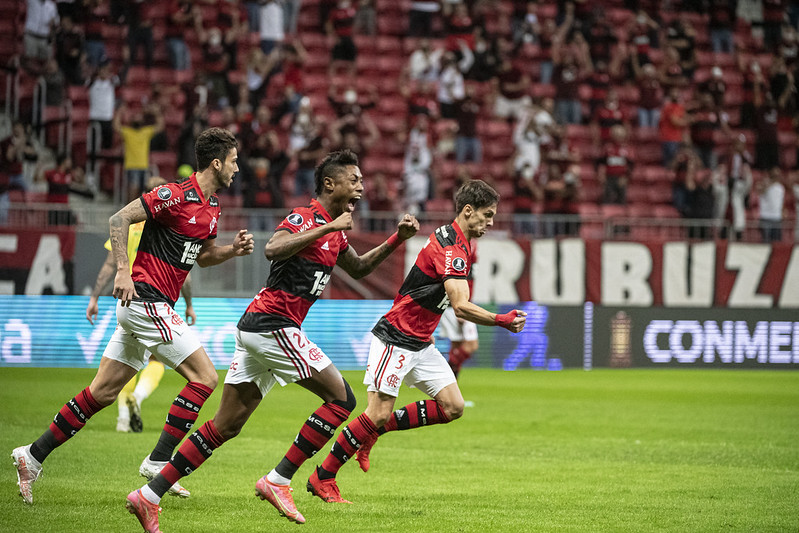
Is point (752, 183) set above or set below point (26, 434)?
above

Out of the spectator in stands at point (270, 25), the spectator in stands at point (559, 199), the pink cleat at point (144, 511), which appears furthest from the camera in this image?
the spectator in stands at point (270, 25)

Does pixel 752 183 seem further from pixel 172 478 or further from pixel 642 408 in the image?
pixel 172 478

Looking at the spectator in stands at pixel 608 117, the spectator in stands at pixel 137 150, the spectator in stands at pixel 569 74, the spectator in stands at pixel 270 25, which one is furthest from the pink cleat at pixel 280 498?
the spectator in stands at pixel 569 74

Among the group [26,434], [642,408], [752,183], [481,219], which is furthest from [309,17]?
[481,219]

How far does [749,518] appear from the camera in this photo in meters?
7.27

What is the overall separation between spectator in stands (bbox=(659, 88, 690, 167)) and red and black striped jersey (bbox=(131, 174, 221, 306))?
17.5m

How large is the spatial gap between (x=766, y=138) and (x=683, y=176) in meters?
3.28

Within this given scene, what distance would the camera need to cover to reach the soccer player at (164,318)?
280 inches

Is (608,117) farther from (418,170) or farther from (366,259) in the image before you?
(366,259)

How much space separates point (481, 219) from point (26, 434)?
5368 mm

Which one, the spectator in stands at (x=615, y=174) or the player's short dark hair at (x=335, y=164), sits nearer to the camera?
the player's short dark hair at (x=335, y=164)

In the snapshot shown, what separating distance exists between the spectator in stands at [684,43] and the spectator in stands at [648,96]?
3.94 feet

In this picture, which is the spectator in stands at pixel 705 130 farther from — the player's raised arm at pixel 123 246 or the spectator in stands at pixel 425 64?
the player's raised arm at pixel 123 246

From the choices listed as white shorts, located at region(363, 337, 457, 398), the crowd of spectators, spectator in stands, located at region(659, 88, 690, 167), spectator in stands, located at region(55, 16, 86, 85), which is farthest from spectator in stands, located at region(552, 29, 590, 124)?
white shorts, located at region(363, 337, 457, 398)
